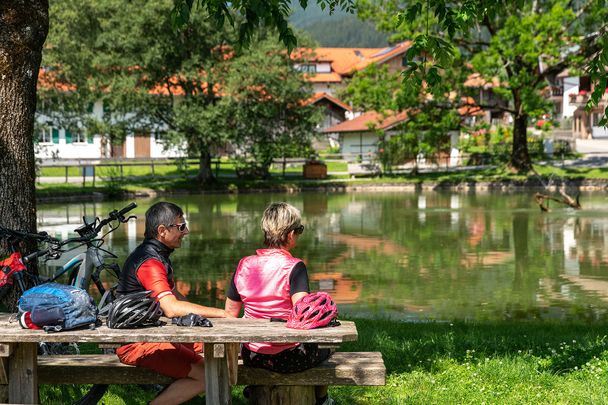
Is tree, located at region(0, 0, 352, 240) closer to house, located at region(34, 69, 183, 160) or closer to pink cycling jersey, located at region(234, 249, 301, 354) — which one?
pink cycling jersey, located at region(234, 249, 301, 354)

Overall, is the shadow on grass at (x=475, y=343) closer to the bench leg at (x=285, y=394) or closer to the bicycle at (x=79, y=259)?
the bench leg at (x=285, y=394)

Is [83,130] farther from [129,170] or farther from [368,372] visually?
[368,372]

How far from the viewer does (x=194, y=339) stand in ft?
15.6

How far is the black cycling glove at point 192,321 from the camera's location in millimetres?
5039

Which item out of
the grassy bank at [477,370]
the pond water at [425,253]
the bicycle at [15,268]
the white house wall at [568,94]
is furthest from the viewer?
the white house wall at [568,94]

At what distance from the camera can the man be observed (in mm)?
5289

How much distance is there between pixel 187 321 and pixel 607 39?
4219mm

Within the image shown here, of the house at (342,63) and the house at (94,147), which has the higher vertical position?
the house at (342,63)

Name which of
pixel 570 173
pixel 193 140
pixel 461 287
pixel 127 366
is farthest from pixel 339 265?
pixel 570 173

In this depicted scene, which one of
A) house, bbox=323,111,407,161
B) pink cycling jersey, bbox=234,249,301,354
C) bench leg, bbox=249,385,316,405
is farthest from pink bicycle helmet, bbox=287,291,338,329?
house, bbox=323,111,407,161

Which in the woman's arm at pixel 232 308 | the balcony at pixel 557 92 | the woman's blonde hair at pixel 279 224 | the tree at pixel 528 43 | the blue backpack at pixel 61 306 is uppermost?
the balcony at pixel 557 92

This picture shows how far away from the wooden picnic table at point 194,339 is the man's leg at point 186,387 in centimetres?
28

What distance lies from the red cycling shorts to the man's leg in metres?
0.03

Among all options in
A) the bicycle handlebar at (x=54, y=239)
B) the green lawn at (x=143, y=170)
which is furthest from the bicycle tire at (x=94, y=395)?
the green lawn at (x=143, y=170)
